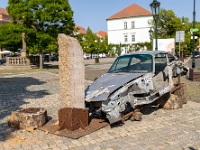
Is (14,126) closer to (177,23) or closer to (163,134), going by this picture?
(163,134)

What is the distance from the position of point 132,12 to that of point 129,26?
4632mm

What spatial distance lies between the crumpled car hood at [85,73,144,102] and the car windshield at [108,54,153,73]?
0.46 meters

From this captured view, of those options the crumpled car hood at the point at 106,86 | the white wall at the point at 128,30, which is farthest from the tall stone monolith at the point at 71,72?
the white wall at the point at 128,30

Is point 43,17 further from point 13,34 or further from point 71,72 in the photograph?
point 71,72

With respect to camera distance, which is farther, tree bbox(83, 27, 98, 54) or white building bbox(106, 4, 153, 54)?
white building bbox(106, 4, 153, 54)

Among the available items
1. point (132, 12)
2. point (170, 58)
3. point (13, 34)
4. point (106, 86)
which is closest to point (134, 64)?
point (106, 86)

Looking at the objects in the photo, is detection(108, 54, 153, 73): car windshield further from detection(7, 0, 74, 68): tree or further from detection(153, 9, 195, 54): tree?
detection(153, 9, 195, 54): tree

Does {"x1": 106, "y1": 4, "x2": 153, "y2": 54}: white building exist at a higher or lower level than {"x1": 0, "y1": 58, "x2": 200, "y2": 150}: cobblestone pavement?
higher

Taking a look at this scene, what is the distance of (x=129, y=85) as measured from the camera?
563cm

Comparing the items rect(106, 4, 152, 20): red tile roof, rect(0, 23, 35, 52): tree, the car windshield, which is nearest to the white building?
rect(106, 4, 152, 20): red tile roof

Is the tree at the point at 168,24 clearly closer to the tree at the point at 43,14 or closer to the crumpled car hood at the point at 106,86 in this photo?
the tree at the point at 43,14

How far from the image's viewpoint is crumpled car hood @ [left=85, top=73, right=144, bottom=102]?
5.40m

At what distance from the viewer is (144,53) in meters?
7.24

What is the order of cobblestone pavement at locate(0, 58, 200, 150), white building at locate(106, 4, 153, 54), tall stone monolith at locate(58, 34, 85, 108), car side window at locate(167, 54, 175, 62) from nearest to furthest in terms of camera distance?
cobblestone pavement at locate(0, 58, 200, 150)
tall stone monolith at locate(58, 34, 85, 108)
car side window at locate(167, 54, 175, 62)
white building at locate(106, 4, 153, 54)
